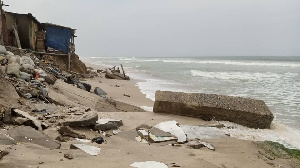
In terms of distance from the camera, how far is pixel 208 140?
207 inches

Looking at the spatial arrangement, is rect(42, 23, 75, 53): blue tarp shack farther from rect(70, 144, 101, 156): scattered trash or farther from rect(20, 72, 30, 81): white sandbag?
rect(70, 144, 101, 156): scattered trash

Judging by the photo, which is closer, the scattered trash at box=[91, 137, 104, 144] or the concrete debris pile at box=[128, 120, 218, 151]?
the scattered trash at box=[91, 137, 104, 144]

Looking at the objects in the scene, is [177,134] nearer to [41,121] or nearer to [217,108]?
[217,108]

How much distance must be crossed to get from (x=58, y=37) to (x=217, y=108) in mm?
14405

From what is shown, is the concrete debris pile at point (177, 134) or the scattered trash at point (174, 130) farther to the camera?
the scattered trash at point (174, 130)

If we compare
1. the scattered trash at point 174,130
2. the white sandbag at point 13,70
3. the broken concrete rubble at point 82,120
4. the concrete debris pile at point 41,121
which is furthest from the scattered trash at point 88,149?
the white sandbag at point 13,70

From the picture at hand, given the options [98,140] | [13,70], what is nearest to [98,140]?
[98,140]

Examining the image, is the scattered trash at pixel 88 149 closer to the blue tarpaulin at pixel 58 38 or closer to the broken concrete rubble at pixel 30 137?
the broken concrete rubble at pixel 30 137

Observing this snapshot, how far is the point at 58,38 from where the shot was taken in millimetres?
18156

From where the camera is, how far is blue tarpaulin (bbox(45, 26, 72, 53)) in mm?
17969

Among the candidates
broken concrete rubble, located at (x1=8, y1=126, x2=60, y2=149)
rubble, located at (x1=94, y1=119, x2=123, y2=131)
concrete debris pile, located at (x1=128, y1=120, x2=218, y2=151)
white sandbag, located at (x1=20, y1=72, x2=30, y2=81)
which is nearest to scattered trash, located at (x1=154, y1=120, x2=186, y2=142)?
concrete debris pile, located at (x1=128, y1=120, x2=218, y2=151)

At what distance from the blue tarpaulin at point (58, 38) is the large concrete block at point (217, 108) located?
12.7m

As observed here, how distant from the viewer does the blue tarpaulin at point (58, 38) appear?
17969 millimetres

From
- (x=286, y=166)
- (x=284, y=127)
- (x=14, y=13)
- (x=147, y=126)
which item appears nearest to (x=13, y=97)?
(x=147, y=126)
